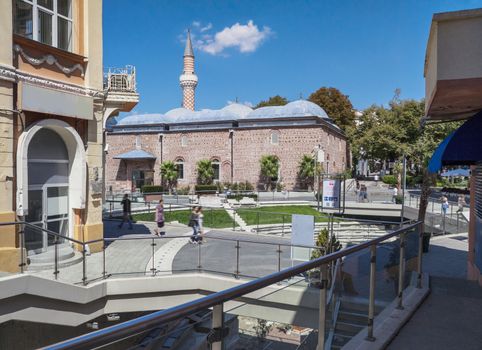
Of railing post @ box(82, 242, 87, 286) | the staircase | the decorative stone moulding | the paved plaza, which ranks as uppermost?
the decorative stone moulding

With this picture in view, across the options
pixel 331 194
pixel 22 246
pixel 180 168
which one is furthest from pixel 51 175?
pixel 180 168

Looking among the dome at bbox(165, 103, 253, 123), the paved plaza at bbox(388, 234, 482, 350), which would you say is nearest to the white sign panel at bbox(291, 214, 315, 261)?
the paved plaza at bbox(388, 234, 482, 350)

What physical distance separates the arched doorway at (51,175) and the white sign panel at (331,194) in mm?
10215

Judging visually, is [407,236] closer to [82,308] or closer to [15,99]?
[82,308]

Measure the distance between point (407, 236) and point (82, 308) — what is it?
22.8 feet

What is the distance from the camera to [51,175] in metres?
11.2

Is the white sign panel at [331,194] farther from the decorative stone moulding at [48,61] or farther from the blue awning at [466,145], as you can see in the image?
the blue awning at [466,145]

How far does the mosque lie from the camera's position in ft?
130

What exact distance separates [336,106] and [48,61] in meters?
50.2

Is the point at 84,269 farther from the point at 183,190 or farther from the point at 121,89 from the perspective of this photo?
the point at 183,190

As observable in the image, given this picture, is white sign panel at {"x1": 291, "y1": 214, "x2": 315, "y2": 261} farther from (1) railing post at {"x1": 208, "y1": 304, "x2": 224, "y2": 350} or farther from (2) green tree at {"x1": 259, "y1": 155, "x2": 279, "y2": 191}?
(2) green tree at {"x1": 259, "y1": 155, "x2": 279, "y2": 191}

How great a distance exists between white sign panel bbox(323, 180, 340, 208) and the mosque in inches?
817

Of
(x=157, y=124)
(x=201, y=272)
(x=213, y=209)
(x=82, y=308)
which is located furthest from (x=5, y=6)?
(x=157, y=124)

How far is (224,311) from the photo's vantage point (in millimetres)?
2244
